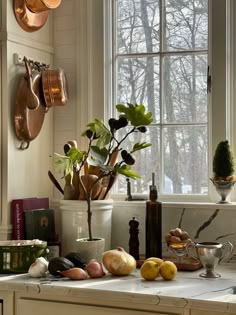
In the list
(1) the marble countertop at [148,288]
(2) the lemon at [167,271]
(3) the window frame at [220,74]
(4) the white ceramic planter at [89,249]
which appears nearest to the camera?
(1) the marble countertop at [148,288]

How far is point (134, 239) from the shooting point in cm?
255

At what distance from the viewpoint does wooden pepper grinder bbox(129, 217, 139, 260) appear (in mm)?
2541

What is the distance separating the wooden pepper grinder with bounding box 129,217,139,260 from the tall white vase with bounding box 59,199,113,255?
0.14 meters

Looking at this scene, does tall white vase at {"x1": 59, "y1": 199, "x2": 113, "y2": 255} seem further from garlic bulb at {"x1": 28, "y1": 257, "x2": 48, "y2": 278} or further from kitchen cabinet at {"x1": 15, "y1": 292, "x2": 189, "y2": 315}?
kitchen cabinet at {"x1": 15, "y1": 292, "x2": 189, "y2": 315}

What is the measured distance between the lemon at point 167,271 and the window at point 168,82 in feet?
2.13

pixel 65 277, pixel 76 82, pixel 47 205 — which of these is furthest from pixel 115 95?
pixel 65 277

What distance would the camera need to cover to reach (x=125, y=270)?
2.24m

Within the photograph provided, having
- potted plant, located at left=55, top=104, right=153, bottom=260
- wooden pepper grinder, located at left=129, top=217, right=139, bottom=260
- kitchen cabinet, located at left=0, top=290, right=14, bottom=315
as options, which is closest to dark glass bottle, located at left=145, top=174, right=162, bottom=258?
wooden pepper grinder, located at left=129, top=217, right=139, bottom=260

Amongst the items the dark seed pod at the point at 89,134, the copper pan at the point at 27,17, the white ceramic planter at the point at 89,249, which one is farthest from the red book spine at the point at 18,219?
the copper pan at the point at 27,17

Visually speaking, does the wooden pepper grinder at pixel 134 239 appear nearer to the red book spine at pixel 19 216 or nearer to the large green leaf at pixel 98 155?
the large green leaf at pixel 98 155

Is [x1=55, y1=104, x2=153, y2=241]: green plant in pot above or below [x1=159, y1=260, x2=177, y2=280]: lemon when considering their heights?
above

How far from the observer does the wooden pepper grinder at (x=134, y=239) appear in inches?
100

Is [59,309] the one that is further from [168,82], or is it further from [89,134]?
[168,82]

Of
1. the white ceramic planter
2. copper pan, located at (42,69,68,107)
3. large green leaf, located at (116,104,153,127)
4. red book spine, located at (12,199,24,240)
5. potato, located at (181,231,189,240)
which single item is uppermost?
copper pan, located at (42,69,68,107)
